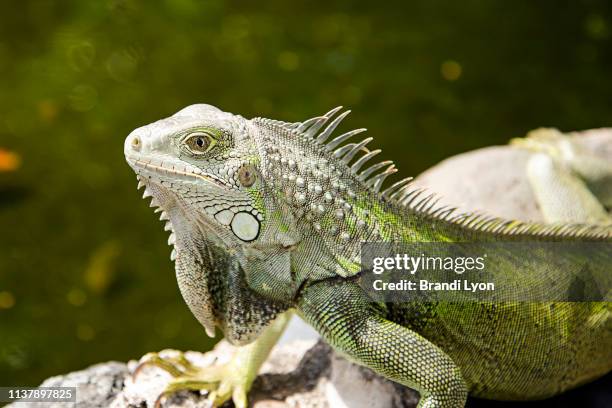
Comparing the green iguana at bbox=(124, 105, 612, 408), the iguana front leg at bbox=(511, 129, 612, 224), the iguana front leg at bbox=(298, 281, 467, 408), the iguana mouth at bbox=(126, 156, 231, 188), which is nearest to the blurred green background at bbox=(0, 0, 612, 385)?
the iguana front leg at bbox=(511, 129, 612, 224)

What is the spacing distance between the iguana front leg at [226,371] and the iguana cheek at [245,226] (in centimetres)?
54

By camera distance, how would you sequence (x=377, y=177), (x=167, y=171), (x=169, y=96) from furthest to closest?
(x=169, y=96)
(x=377, y=177)
(x=167, y=171)

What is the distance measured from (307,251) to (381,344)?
0.43 meters

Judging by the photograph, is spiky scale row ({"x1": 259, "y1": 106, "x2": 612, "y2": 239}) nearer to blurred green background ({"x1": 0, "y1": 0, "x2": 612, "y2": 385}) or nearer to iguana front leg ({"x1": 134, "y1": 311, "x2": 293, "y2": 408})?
iguana front leg ({"x1": 134, "y1": 311, "x2": 293, "y2": 408})

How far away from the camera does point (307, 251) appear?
2.54 metres

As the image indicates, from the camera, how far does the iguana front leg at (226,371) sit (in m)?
2.88

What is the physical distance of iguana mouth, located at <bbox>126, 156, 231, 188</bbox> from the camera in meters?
2.35

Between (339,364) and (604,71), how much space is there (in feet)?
14.2

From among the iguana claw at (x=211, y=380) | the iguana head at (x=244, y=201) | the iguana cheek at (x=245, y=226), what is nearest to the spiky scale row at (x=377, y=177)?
the iguana head at (x=244, y=201)

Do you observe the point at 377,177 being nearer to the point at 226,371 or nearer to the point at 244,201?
the point at 244,201

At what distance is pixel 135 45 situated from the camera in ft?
20.1

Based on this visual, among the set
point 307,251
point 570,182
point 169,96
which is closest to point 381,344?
point 307,251

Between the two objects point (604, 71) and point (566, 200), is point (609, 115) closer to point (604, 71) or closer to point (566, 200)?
point (604, 71)

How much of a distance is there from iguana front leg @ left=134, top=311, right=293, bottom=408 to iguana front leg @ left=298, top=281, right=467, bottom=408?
367 millimetres
